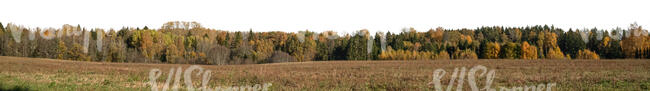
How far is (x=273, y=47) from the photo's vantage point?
110500 mm

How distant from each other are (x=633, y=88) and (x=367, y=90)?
907cm

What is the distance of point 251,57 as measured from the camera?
94312mm

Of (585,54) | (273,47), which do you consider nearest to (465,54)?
(585,54)

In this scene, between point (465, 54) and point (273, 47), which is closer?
point (465, 54)

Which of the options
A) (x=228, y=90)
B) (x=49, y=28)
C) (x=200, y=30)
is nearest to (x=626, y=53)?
(x=228, y=90)

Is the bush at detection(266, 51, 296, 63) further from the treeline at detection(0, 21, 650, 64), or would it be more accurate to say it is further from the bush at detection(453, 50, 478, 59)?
the bush at detection(453, 50, 478, 59)

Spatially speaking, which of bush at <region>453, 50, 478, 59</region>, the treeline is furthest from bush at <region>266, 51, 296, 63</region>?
bush at <region>453, 50, 478, 59</region>

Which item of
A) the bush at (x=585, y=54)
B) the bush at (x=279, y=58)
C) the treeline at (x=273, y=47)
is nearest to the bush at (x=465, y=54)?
the treeline at (x=273, y=47)

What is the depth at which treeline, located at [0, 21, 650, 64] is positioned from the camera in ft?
268

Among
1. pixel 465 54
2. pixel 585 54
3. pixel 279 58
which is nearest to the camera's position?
pixel 279 58

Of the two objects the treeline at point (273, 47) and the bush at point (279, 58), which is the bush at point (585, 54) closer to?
the treeline at point (273, 47)

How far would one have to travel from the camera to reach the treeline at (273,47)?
8156 cm

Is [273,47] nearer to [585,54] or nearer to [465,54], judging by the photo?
[465,54]

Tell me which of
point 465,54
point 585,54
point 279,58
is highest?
point 465,54
